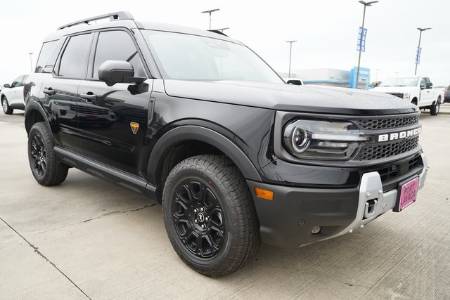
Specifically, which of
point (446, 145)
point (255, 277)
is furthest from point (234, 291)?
point (446, 145)

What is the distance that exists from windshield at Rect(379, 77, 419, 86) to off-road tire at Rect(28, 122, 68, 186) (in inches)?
558

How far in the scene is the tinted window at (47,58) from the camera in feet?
13.7

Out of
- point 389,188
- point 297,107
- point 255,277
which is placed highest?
point 297,107

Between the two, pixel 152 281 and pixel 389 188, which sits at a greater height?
pixel 389 188

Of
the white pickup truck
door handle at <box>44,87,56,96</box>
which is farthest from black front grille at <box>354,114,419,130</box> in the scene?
the white pickup truck

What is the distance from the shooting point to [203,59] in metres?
3.13

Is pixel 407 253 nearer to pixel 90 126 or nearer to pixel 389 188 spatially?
pixel 389 188

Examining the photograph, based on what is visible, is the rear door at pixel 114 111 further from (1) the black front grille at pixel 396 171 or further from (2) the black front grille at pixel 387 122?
(1) the black front grille at pixel 396 171

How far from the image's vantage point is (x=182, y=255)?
2510 millimetres

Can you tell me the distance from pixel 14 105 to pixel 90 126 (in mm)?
13473

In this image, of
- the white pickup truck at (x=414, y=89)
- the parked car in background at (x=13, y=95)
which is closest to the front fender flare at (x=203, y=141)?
the white pickup truck at (x=414, y=89)

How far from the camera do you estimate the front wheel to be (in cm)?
214

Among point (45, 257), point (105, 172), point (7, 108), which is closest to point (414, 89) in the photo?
point (105, 172)

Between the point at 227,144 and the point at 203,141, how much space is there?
20cm
